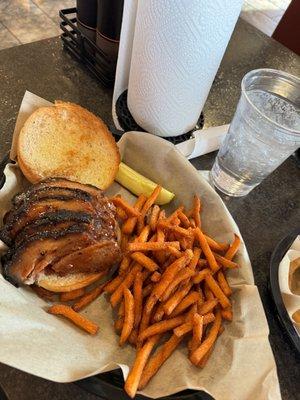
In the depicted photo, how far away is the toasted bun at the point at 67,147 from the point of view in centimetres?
115

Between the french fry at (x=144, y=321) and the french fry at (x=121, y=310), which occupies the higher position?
the french fry at (x=144, y=321)

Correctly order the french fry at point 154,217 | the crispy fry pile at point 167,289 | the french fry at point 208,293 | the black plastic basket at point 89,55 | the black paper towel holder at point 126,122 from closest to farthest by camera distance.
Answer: the crispy fry pile at point 167,289, the french fry at point 208,293, the french fry at point 154,217, the black paper towel holder at point 126,122, the black plastic basket at point 89,55

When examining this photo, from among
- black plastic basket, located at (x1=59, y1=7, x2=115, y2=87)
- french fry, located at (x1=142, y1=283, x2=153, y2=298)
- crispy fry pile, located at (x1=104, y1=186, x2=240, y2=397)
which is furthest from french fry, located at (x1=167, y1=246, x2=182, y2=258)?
black plastic basket, located at (x1=59, y1=7, x2=115, y2=87)

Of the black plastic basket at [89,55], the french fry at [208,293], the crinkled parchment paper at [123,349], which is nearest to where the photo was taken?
the crinkled parchment paper at [123,349]

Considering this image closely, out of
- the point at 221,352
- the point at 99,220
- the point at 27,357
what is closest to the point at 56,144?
the point at 99,220

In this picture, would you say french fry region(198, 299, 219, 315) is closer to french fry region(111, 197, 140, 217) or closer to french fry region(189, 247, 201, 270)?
french fry region(189, 247, 201, 270)

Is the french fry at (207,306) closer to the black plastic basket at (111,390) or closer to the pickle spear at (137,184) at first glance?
the black plastic basket at (111,390)

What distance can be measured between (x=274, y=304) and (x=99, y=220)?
533mm

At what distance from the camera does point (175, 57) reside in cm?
108

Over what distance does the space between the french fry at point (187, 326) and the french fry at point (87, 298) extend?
0.77 feet

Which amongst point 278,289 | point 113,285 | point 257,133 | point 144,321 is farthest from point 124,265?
point 257,133

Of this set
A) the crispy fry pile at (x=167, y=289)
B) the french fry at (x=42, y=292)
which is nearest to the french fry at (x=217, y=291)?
the crispy fry pile at (x=167, y=289)

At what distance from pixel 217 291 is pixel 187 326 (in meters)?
0.13

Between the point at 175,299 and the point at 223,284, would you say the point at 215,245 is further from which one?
the point at 175,299
